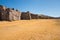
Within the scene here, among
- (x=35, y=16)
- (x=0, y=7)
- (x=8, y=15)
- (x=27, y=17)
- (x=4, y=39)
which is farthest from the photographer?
(x=35, y=16)

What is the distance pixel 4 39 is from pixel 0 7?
71.9 ft

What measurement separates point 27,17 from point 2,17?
14.5m

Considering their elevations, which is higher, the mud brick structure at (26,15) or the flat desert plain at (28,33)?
the mud brick structure at (26,15)

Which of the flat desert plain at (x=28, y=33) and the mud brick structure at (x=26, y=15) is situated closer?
the flat desert plain at (x=28, y=33)

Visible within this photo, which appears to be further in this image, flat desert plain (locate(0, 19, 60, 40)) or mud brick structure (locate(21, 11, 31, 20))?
mud brick structure (locate(21, 11, 31, 20))

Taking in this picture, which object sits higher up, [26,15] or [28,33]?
[26,15]

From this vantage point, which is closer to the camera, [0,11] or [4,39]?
[4,39]

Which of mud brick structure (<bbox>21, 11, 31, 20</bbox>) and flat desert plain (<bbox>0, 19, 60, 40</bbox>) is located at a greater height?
mud brick structure (<bbox>21, 11, 31, 20</bbox>)

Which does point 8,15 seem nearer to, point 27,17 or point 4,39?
point 27,17

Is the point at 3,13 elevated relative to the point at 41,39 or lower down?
elevated

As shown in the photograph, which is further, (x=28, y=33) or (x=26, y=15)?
(x=26, y=15)

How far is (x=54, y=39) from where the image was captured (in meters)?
9.04

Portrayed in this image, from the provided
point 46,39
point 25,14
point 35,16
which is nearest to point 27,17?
point 25,14

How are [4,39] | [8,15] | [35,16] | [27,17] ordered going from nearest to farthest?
1. [4,39]
2. [8,15]
3. [27,17]
4. [35,16]
